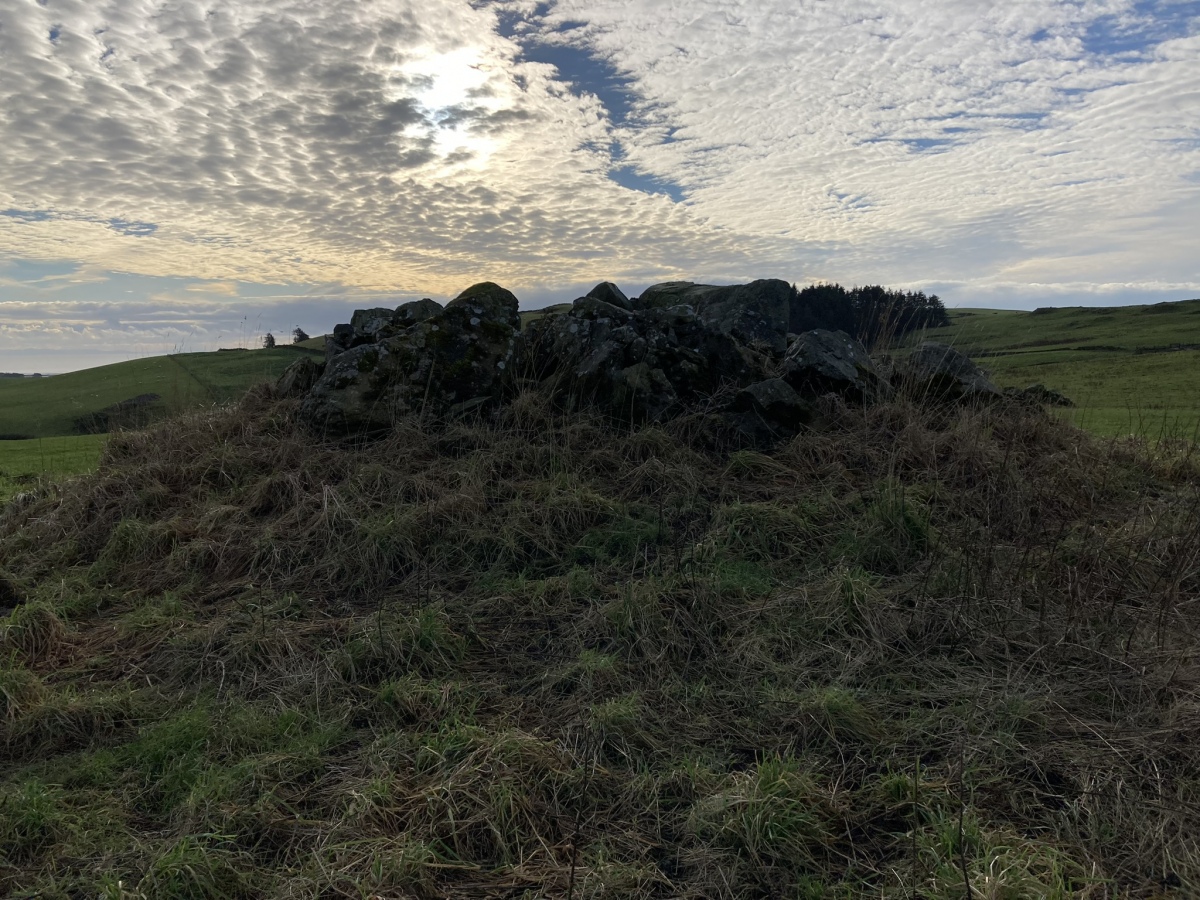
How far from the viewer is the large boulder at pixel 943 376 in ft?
32.7

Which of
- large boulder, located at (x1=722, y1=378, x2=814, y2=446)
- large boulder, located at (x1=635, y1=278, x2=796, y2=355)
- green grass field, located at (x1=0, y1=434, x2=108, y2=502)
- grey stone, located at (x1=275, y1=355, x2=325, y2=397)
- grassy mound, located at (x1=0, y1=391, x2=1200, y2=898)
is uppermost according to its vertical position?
large boulder, located at (x1=635, y1=278, x2=796, y2=355)

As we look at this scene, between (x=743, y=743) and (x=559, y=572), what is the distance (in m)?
2.90

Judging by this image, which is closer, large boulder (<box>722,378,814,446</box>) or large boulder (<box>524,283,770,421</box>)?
large boulder (<box>722,378,814,446</box>)

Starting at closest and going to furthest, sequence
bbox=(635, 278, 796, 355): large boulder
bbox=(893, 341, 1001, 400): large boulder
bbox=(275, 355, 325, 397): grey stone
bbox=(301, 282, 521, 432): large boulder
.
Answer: bbox=(301, 282, 521, 432): large boulder
bbox=(893, 341, 1001, 400): large boulder
bbox=(275, 355, 325, 397): grey stone
bbox=(635, 278, 796, 355): large boulder

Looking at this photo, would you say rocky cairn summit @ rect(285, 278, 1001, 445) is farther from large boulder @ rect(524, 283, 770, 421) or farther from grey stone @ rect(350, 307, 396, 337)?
grey stone @ rect(350, 307, 396, 337)

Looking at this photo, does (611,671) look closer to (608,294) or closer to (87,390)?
(608,294)

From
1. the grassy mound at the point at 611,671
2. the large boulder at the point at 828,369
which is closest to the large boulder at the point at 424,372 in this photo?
the grassy mound at the point at 611,671

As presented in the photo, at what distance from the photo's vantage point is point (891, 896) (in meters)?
2.86

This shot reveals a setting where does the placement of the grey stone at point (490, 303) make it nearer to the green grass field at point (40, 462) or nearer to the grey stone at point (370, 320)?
the grey stone at point (370, 320)

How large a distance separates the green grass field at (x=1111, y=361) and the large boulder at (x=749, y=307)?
8.37 ft

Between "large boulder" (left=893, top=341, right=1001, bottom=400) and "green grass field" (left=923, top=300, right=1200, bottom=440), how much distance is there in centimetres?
35

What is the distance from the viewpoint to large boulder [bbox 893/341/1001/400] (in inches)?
392

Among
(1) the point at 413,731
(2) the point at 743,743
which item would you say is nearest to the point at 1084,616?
(2) the point at 743,743

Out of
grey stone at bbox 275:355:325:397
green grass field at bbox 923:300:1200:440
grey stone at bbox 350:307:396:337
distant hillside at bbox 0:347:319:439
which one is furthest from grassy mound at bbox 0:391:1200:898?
distant hillside at bbox 0:347:319:439
